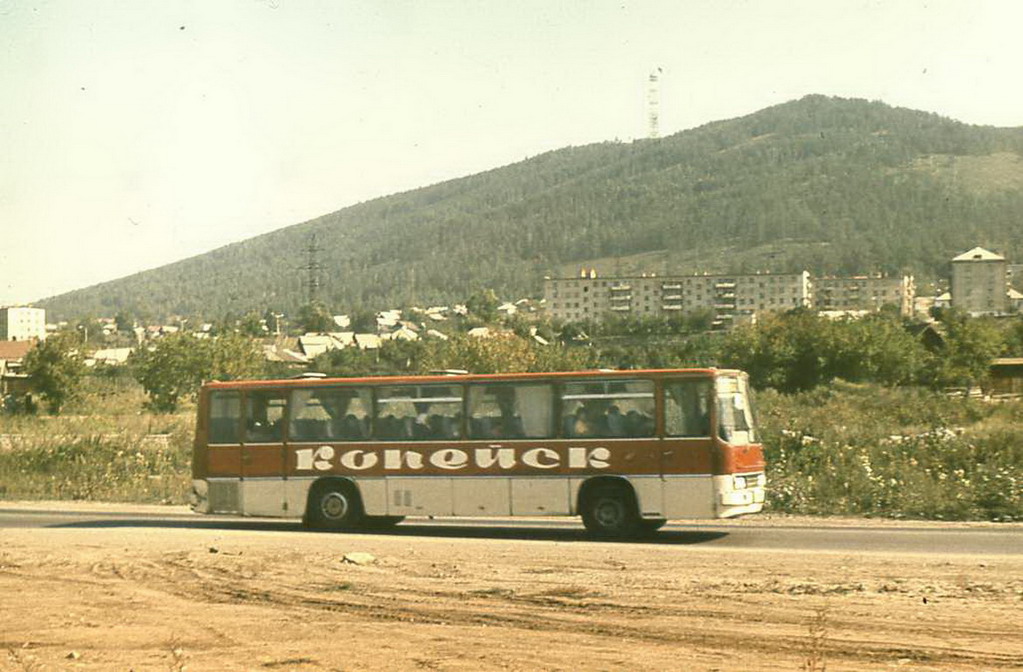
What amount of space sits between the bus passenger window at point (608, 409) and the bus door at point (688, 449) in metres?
0.36

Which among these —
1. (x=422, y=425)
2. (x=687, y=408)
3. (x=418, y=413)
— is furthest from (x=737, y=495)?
(x=418, y=413)

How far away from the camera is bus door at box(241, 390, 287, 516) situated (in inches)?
930

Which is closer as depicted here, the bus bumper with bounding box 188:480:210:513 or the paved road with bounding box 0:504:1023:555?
the paved road with bounding box 0:504:1023:555

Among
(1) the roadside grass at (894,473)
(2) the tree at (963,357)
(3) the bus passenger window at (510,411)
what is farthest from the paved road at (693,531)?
(2) the tree at (963,357)

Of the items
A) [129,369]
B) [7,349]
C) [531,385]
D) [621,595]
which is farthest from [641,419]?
[7,349]

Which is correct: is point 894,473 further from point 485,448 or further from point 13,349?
point 13,349

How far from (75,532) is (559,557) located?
31.2ft

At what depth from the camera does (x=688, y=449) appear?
20906 mm

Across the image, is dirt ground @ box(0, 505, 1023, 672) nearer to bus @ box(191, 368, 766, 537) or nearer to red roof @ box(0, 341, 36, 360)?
bus @ box(191, 368, 766, 537)

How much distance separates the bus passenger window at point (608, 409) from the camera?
21.2m

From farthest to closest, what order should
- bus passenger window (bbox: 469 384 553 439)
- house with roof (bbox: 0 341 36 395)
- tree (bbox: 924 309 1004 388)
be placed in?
tree (bbox: 924 309 1004 388), house with roof (bbox: 0 341 36 395), bus passenger window (bbox: 469 384 553 439)

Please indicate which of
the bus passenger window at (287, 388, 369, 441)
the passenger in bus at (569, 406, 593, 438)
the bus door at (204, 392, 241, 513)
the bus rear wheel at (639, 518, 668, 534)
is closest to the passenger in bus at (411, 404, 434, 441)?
the bus passenger window at (287, 388, 369, 441)

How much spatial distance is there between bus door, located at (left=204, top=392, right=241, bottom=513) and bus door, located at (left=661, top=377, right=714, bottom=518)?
26.0 feet

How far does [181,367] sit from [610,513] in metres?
65.9
